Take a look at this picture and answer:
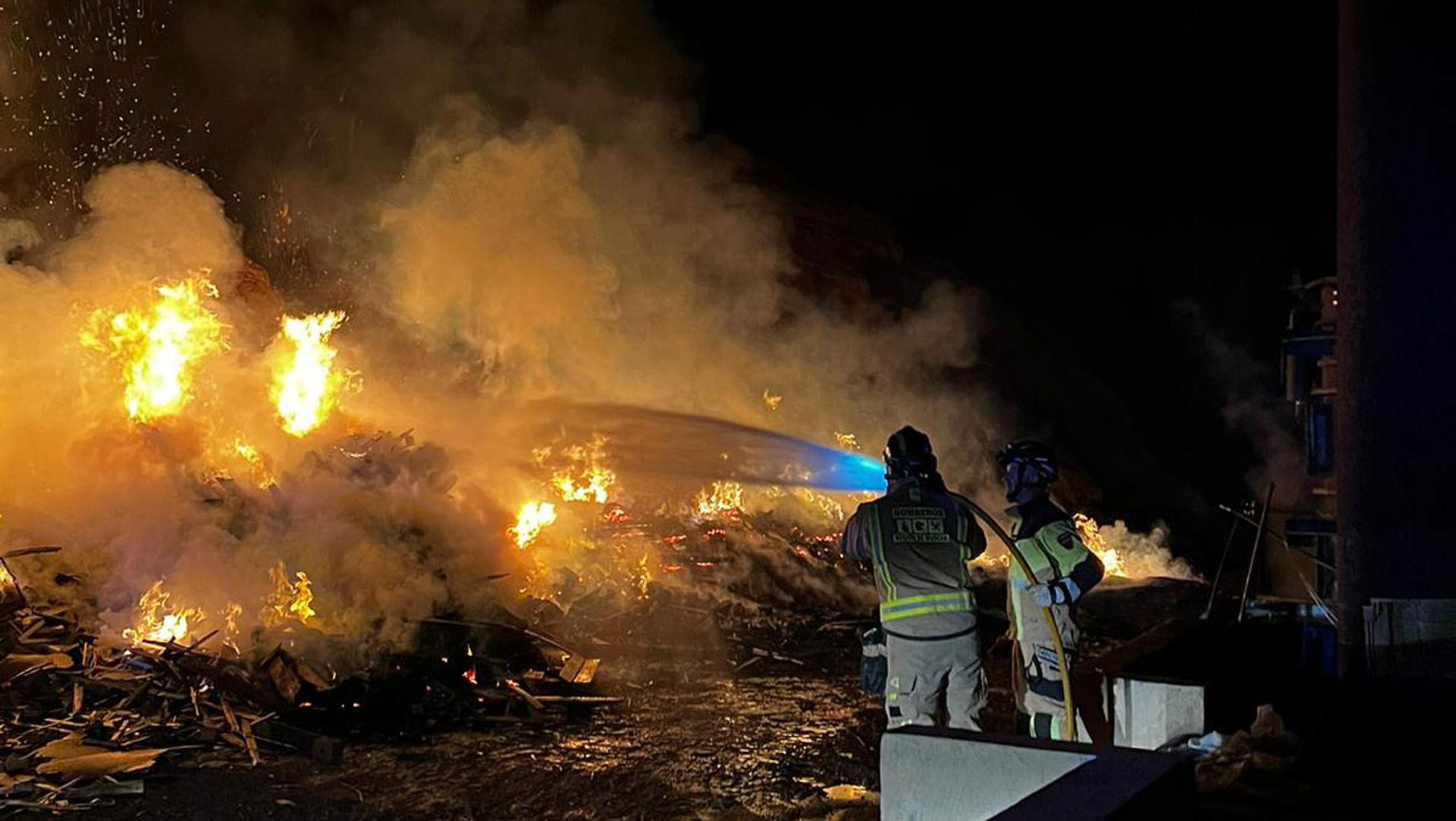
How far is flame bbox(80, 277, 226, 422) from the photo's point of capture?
41.0 feet

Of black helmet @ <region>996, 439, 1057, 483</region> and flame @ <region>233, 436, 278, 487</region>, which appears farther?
flame @ <region>233, 436, 278, 487</region>

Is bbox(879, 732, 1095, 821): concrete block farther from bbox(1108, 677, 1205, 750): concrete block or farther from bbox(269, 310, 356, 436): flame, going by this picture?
bbox(269, 310, 356, 436): flame

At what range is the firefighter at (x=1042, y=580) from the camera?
5055 millimetres

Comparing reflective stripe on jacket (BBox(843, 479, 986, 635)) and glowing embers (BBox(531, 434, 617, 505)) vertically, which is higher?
glowing embers (BBox(531, 434, 617, 505))

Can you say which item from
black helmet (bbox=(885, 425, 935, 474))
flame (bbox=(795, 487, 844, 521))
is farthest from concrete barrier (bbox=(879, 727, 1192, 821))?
flame (bbox=(795, 487, 844, 521))

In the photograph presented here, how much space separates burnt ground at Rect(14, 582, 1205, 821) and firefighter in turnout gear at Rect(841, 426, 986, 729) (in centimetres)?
114

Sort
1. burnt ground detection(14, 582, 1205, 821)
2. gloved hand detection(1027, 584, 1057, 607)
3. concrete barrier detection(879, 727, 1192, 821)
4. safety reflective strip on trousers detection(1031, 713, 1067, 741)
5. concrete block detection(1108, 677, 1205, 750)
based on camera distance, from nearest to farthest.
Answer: concrete barrier detection(879, 727, 1192, 821) < gloved hand detection(1027, 584, 1057, 607) < safety reflective strip on trousers detection(1031, 713, 1067, 741) < concrete block detection(1108, 677, 1205, 750) < burnt ground detection(14, 582, 1205, 821)

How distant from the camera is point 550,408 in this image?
16297 mm

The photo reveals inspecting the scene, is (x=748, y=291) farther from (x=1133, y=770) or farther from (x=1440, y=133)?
(x=1133, y=770)

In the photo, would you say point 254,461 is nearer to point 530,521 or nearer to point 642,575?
point 530,521

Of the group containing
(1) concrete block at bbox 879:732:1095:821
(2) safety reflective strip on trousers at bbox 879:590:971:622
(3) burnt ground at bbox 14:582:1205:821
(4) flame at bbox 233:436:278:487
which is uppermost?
(4) flame at bbox 233:436:278:487

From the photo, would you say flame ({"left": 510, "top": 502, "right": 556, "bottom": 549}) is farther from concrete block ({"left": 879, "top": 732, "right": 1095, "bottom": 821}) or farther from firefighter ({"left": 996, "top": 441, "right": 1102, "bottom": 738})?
concrete block ({"left": 879, "top": 732, "right": 1095, "bottom": 821})

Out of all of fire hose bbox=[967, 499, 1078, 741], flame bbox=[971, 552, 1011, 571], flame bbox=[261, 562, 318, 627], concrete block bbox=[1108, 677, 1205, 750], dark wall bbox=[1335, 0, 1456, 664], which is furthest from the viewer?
flame bbox=[971, 552, 1011, 571]

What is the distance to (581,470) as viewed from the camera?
1600cm
